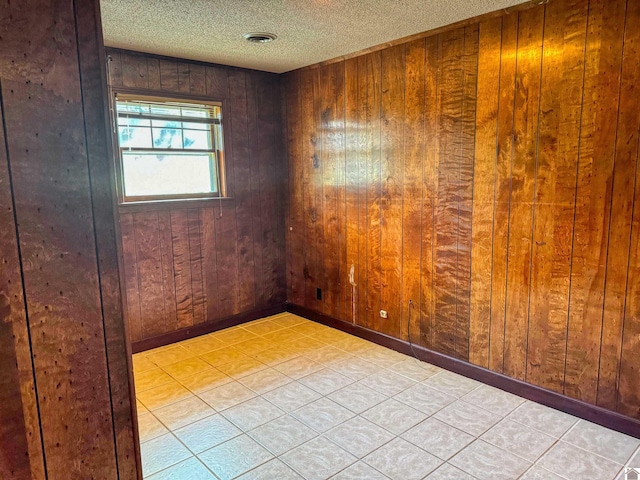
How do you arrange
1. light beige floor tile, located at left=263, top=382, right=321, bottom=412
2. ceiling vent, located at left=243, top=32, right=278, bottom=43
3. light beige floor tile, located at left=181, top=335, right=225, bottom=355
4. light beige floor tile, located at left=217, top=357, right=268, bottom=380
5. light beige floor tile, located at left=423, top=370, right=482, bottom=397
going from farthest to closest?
1. light beige floor tile, located at left=181, top=335, right=225, bottom=355
2. light beige floor tile, located at left=217, top=357, right=268, bottom=380
3. ceiling vent, located at left=243, top=32, right=278, bottom=43
4. light beige floor tile, located at left=423, top=370, right=482, bottom=397
5. light beige floor tile, located at left=263, top=382, right=321, bottom=412

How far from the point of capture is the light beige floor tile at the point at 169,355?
3512mm

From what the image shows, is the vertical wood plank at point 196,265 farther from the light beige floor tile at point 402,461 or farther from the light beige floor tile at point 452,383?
the light beige floor tile at point 402,461

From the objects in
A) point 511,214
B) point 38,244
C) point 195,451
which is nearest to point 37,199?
point 38,244

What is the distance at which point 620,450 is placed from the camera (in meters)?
2.26

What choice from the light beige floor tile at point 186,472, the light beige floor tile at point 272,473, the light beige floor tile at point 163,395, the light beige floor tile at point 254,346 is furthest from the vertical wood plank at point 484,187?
the light beige floor tile at point 163,395

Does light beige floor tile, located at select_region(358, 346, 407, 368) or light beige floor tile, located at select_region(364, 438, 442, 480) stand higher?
light beige floor tile, located at select_region(358, 346, 407, 368)

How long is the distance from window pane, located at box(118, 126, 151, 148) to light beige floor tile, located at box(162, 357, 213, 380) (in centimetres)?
178

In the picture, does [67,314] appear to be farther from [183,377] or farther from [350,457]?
[183,377]

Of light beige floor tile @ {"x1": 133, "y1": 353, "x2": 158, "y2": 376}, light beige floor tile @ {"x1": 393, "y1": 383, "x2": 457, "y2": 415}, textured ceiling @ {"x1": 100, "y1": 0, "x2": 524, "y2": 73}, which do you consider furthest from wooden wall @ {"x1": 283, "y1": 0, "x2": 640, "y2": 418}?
light beige floor tile @ {"x1": 133, "y1": 353, "x2": 158, "y2": 376}

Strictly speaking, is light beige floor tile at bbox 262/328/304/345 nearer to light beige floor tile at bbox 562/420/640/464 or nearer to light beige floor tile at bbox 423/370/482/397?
light beige floor tile at bbox 423/370/482/397

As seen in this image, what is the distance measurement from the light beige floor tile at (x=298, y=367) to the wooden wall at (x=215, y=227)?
1.09m

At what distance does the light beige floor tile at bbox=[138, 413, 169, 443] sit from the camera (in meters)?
2.47

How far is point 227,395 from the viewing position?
2932 mm

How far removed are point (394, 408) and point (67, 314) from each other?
201 cm
